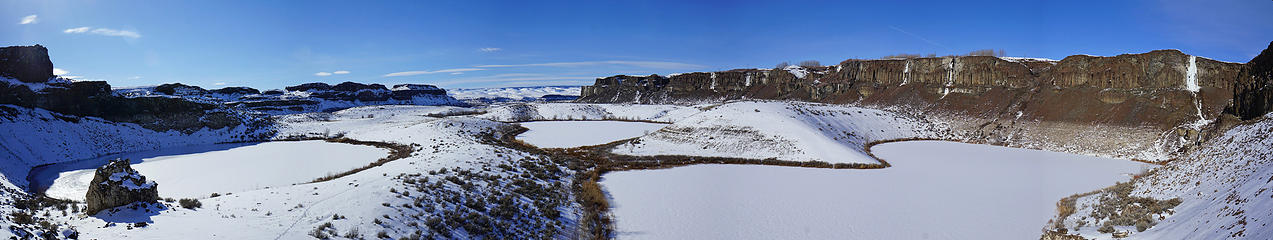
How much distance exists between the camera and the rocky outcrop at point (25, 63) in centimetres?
3750

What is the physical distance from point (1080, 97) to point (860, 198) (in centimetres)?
3462

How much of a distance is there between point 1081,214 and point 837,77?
64.6m

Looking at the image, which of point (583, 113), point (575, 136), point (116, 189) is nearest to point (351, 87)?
point (583, 113)

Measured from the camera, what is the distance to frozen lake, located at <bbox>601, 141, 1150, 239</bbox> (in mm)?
13992

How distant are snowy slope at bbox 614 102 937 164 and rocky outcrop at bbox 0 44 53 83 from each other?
151 feet

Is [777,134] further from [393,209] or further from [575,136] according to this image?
[393,209]

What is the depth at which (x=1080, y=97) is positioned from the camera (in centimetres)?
3922

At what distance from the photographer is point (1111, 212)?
1351 centimetres

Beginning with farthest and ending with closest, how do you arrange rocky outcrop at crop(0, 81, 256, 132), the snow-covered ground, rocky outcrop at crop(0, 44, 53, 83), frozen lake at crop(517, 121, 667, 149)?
rocky outcrop at crop(0, 44, 53, 83) → frozen lake at crop(517, 121, 667, 149) → rocky outcrop at crop(0, 81, 256, 132) → the snow-covered ground

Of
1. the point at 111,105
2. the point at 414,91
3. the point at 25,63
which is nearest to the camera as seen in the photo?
the point at 25,63

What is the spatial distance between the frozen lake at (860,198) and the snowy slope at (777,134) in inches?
140

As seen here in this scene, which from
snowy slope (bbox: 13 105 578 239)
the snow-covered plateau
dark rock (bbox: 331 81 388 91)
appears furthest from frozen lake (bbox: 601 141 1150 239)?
dark rock (bbox: 331 81 388 91)

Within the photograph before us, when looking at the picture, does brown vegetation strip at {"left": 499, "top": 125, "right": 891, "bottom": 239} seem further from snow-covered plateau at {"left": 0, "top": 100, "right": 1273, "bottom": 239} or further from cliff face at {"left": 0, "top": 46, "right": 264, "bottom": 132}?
cliff face at {"left": 0, "top": 46, "right": 264, "bottom": 132}

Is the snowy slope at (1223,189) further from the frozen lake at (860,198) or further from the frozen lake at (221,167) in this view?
the frozen lake at (221,167)
